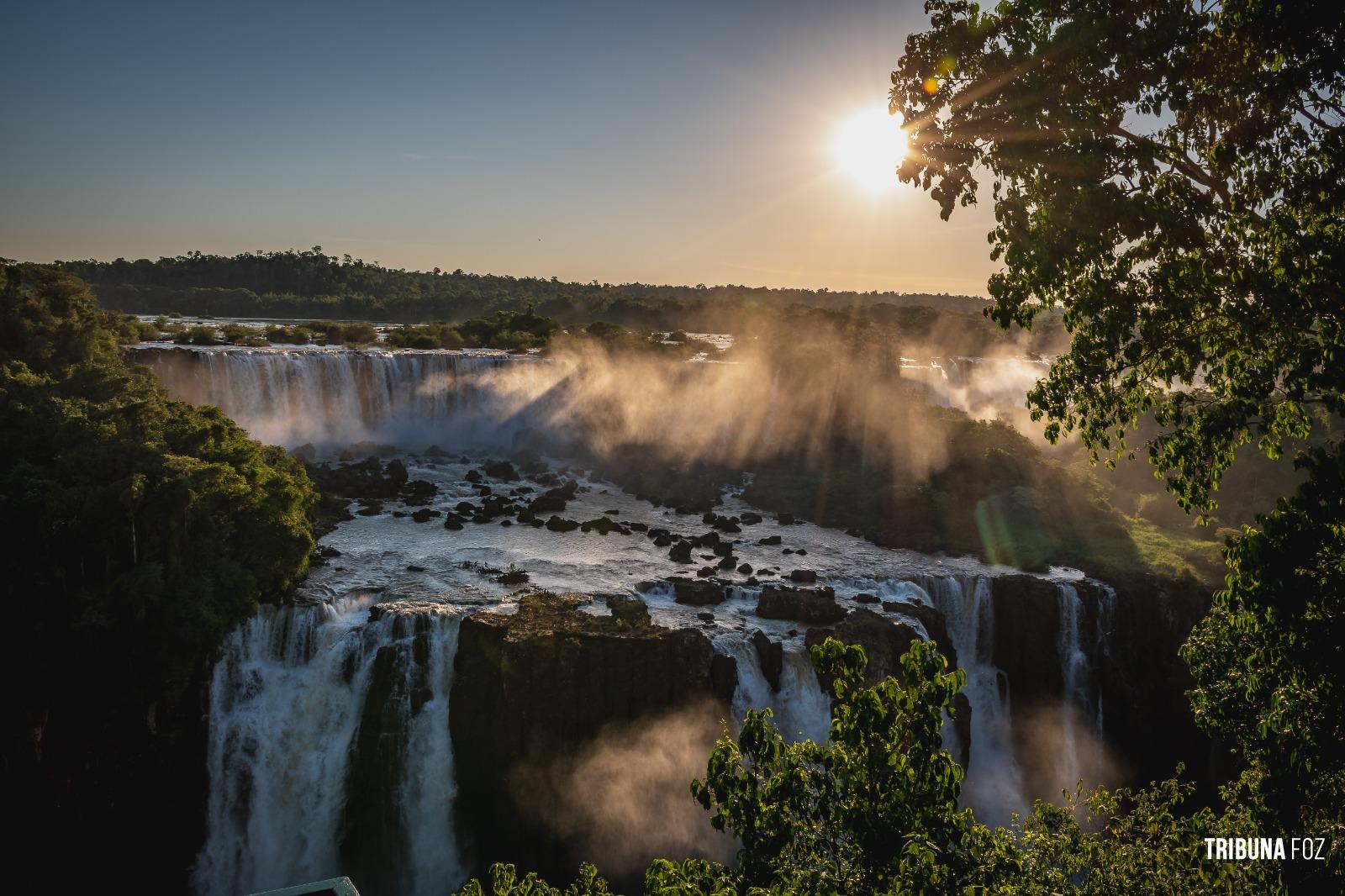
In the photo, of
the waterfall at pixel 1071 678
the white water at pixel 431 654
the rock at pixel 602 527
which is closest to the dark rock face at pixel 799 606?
the white water at pixel 431 654

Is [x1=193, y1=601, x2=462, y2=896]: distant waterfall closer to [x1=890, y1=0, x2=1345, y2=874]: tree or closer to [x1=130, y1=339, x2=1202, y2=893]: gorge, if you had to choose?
[x1=130, y1=339, x2=1202, y2=893]: gorge

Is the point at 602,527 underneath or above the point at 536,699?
above

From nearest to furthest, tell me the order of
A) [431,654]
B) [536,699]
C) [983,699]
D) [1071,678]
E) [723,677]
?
[536,699] → [431,654] → [723,677] → [983,699] → [1071,678]

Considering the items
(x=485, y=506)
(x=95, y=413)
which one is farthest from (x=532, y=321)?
(x=95, y=413)

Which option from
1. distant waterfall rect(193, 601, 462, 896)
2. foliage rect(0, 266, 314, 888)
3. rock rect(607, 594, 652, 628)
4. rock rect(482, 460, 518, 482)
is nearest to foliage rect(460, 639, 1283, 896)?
distant waterfall rect(193, 601, 462, 896)

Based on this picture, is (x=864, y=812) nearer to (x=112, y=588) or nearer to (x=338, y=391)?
(x=112, y=588)

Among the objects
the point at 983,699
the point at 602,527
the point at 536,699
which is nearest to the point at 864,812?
the point at 536,699

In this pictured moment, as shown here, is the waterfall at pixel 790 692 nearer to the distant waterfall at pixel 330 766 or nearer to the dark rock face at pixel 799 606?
the dark rock face at pixel 799 606
